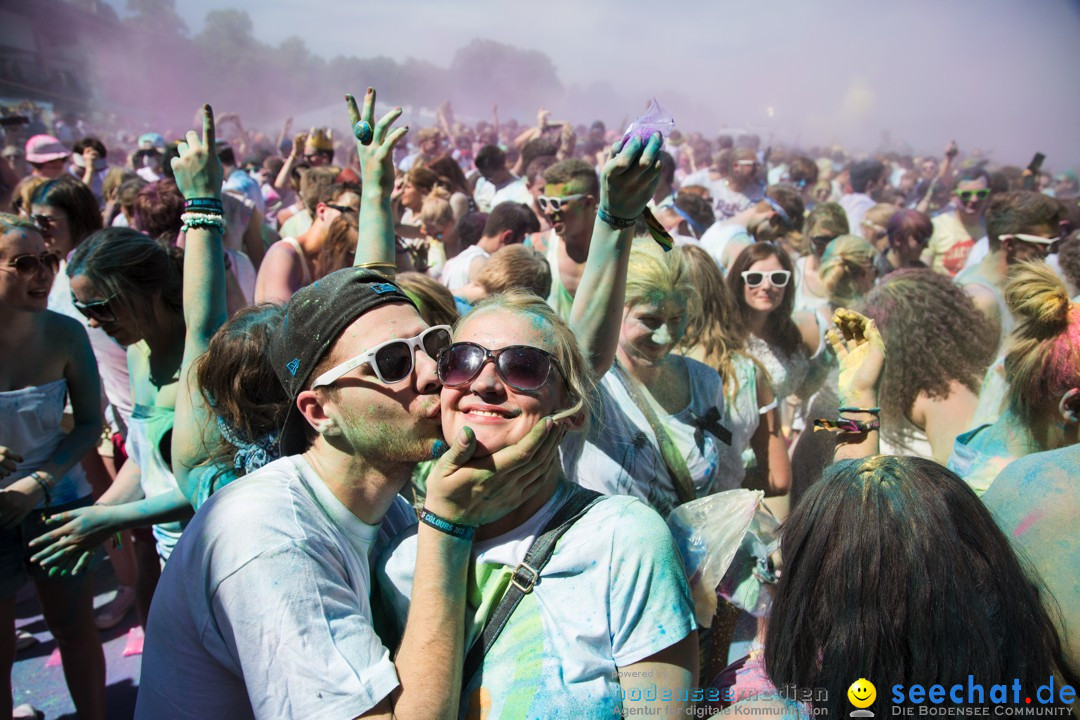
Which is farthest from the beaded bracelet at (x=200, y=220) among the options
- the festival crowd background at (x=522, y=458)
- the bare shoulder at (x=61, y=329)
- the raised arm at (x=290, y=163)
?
the raised arm at (x=290, y=163)

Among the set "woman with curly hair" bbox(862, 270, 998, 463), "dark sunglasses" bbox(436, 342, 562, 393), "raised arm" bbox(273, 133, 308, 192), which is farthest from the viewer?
"raised arm" bbox(273, 133, 308, 192)

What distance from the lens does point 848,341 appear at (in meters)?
2.87

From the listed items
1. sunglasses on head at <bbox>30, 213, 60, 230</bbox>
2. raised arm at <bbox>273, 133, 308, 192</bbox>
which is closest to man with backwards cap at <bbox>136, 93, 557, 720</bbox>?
sunglasses on head at <bbox>30, 213, 60, 230</bbox>

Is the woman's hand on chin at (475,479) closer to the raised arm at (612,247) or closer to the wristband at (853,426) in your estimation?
the raised arm at (612,247)

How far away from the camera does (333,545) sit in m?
1.57

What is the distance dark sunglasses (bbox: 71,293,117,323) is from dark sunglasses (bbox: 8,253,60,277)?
0.39m

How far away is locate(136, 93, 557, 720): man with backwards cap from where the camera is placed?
1.36 metres

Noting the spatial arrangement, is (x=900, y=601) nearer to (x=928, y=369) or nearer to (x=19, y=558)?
(x=928, y=369)

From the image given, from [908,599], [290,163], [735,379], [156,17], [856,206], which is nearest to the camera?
[908,599]

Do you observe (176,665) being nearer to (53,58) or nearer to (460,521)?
(460,521)

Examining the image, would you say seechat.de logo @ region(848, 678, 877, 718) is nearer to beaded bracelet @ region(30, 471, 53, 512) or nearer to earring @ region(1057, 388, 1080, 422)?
earring @ region(1057, 388, 1080, 422)

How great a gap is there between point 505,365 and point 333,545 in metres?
→ 0.54

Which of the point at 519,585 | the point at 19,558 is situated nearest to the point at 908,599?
the point at 519,585

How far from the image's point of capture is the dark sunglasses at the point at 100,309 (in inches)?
105
